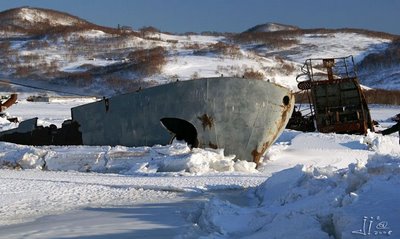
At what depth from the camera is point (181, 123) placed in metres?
9.27

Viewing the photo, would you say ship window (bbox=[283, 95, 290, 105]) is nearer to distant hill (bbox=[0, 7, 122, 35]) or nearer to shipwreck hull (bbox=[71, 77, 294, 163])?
shipwreck hull (bbox=[71, 77, 294, 163])

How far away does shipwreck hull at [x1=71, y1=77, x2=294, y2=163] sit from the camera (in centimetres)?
914

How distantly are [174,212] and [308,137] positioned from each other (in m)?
6.64

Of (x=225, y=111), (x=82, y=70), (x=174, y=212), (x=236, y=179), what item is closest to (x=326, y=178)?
(x=174, y=212)

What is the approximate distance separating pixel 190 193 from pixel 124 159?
2396mm

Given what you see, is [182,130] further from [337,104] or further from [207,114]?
[337,104]

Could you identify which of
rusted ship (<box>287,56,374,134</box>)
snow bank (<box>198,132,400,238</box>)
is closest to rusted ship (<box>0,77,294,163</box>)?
snow bank (<box>198,132,400,238</box>)

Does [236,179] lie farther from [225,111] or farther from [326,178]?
[326,178]

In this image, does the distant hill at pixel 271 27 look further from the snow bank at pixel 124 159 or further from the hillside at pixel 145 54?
the snow bank at pixel 124 159

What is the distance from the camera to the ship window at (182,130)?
9.21 metres

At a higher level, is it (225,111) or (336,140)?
(225,111)

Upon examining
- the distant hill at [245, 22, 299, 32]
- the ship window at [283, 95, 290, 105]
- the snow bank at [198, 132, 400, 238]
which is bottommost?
the snow bank at [198, 132, 400, 238]

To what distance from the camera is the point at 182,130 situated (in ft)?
30.7

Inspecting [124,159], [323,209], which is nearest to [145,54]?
[124,159]
